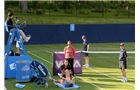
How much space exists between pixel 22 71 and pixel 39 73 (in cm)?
128

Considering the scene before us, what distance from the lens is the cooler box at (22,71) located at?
14.7 meters

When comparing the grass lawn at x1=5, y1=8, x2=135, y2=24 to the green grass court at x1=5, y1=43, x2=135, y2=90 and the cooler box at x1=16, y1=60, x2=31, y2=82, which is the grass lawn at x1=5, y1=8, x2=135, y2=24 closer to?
the green grass court at x1=5, y1=43, x2=135, y2=90

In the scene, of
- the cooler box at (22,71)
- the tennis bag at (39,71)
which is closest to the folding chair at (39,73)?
the tennis bag at (39,71)

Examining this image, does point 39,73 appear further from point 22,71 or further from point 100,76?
point 100,76

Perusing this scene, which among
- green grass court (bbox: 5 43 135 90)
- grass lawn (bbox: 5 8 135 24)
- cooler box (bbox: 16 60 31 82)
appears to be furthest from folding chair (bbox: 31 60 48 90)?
grass lawn (bbox: 5 8 135 24)

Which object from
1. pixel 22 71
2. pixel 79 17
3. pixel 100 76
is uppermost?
pixel 79 17

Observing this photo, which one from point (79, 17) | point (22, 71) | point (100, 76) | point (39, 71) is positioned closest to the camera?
point (39, 71)

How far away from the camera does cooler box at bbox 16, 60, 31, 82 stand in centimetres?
1467

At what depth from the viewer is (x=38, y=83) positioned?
14242 millimetres

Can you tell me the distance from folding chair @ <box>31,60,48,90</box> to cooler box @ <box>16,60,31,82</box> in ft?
1.31

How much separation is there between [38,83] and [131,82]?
13.6 ft

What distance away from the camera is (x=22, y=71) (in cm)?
1467

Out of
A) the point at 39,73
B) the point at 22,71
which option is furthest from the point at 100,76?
the point at 22,71
